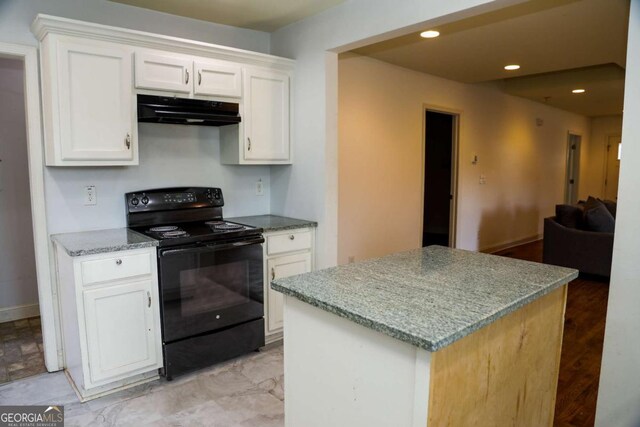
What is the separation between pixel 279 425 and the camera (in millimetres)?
2199

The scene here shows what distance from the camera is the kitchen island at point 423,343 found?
1.23 m

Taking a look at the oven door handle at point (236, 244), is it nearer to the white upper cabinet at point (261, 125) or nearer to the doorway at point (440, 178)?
the white upper cabinet at point (261, 125)

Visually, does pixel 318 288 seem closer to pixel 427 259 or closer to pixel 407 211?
pixel 427 259

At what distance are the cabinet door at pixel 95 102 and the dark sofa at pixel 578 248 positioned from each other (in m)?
4.65

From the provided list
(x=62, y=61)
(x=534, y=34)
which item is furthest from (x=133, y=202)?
(x=534, y=34)

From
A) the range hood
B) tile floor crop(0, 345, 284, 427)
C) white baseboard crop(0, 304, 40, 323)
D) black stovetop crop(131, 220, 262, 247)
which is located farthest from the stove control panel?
white baseboard crop(0, 304, 40, 323)

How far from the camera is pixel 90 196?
2.80 meters

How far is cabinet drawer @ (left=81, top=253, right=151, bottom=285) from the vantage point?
2.28 metres

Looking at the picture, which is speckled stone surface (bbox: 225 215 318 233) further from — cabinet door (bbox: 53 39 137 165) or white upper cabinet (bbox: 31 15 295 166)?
cabinet door (bbox: 53 39 137 165)

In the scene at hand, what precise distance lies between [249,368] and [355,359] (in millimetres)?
1613

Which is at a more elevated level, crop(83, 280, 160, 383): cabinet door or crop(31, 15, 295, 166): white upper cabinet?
crop(31, 15, 295, 166): white upper cabinet

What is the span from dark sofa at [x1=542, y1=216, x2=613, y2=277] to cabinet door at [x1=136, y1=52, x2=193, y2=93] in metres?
4.40

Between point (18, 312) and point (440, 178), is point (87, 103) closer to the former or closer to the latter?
point (18, 312)

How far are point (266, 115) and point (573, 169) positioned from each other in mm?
8105
